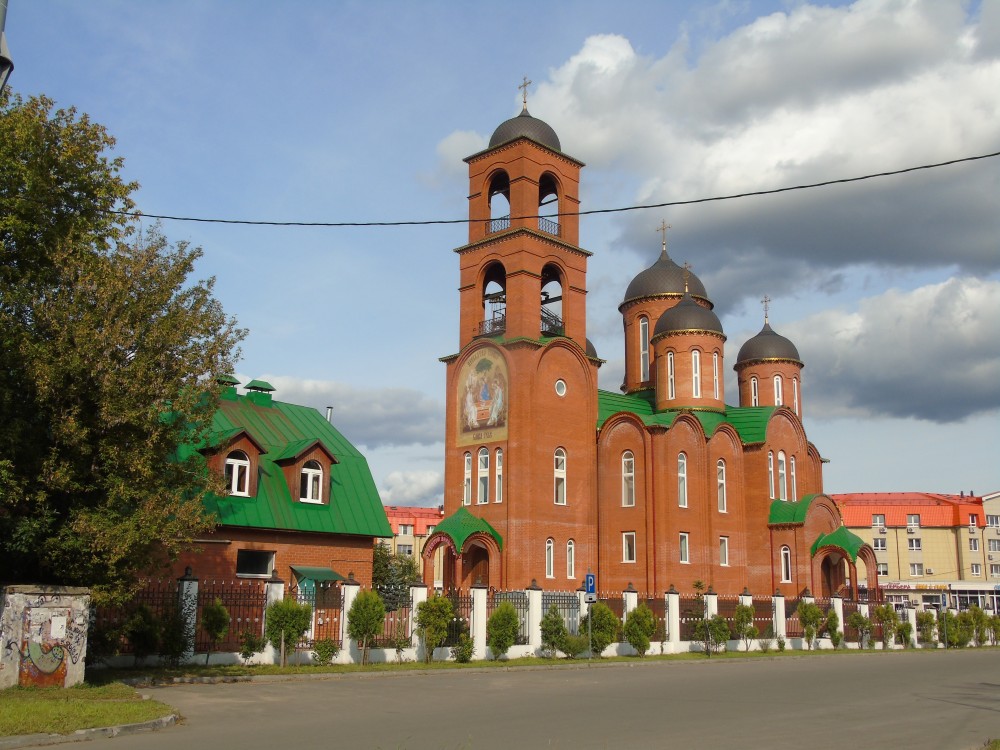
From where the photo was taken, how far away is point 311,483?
2692 cm

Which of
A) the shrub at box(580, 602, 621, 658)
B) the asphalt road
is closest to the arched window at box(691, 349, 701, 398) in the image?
the shrub at box(580, 602, 621, 658)

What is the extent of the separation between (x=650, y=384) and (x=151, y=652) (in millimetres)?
30964

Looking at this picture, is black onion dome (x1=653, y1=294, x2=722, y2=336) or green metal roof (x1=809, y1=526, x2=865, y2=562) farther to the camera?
black onion dome (x1=653, y1=294, x2=722, y2=336)

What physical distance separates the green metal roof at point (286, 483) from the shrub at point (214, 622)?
13.2 feet

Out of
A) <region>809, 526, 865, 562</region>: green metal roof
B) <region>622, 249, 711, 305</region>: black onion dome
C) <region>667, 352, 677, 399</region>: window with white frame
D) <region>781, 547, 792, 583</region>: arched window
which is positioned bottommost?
<region>781, 547, 792, 583</region>: arched window

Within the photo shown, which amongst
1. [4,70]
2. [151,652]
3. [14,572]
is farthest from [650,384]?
[4,70]

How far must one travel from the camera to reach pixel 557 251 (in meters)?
36.9

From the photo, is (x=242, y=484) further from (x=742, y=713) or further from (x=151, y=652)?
(x=742, y=713)

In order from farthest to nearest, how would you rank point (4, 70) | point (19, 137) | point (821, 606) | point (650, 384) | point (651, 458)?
point (650, 384) → point (651, 458) → point (821, 606) → point (19, 137) → point (4, 70)

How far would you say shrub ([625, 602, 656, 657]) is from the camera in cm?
2656

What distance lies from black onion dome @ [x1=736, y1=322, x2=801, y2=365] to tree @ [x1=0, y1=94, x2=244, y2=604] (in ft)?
121

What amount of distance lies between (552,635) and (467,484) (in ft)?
37.9

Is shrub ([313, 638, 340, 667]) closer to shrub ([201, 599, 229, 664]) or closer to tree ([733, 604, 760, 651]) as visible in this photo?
shrub ([201, 599, 229, 664])

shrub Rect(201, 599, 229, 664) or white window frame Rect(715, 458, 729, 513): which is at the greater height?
white window frame Rect(715, 458, 729, 513)
